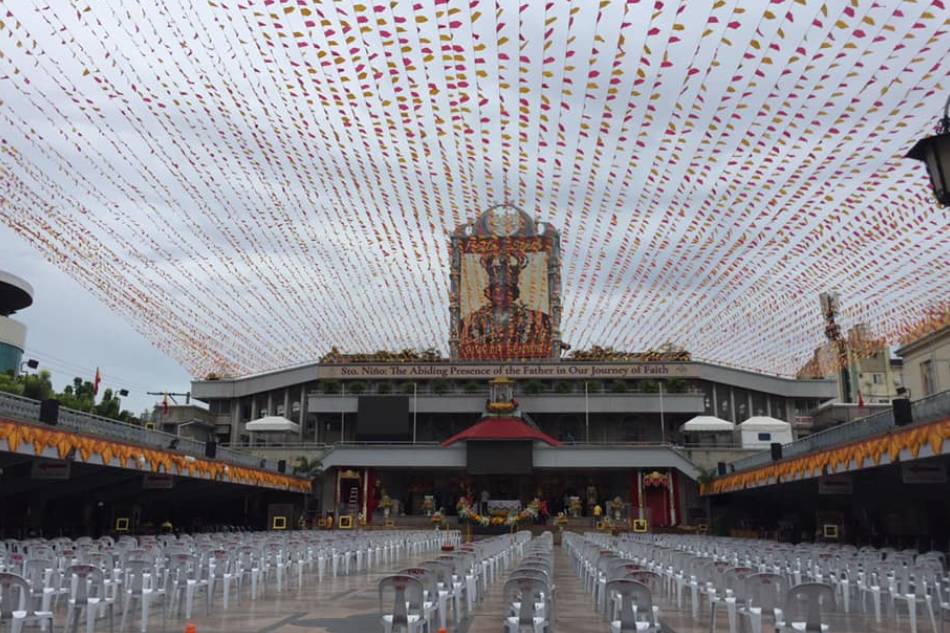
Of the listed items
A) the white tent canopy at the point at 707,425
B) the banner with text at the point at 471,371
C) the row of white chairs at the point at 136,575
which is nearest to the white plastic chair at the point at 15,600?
the row of white chairs at the point at 136,575

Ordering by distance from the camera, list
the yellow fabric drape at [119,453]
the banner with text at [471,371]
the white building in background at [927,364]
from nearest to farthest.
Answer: the yellow fabric drape at [119,453]
the white building in background at [927,364]
the banner with text at [471,371]

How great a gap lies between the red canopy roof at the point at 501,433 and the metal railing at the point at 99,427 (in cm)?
1703

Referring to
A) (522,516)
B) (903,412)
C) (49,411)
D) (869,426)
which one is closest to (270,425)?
(522,516)

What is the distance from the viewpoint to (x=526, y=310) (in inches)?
2547

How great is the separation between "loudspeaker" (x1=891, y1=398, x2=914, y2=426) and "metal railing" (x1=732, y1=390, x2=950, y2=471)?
131mm

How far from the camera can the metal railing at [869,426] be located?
18.4 meters

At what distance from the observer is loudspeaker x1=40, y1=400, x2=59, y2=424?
2178 centimetres

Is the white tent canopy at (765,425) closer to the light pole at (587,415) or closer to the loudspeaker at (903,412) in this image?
the light pole at (587,415)

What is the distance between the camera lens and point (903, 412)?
19906 mm

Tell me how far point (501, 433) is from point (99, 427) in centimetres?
2896

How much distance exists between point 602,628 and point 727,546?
10360 mm

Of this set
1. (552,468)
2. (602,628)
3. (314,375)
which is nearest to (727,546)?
(602,628)

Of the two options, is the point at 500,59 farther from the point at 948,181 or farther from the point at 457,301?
the point at 457,301

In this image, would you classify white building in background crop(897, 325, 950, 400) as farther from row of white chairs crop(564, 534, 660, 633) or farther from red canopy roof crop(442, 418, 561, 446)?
row of white chairs crop(564, 534, 660, 633)
